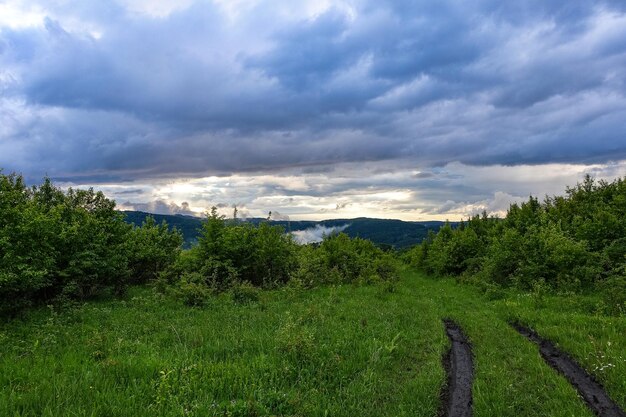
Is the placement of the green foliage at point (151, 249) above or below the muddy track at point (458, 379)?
above

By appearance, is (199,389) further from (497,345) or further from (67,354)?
(497,345)

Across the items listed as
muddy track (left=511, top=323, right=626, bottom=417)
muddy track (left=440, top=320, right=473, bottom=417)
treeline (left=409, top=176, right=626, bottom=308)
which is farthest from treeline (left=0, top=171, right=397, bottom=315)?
muddy track (left=511, top=323, right=626, bottom=417)

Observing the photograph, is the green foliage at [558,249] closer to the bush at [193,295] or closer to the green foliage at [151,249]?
the bush at [193,295]

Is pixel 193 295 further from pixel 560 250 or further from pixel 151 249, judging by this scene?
pixel 560 250

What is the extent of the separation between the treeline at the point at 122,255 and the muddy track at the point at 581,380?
14.7m

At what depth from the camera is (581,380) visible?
1018 cm

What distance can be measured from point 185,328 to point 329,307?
24.2 ft

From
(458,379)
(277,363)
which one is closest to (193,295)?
(277,363)

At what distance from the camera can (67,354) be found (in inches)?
416

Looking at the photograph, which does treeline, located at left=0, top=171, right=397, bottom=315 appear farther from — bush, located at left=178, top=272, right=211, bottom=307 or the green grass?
the green grass

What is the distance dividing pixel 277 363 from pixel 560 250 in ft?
72.7

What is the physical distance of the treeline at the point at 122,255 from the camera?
1638 centimetres

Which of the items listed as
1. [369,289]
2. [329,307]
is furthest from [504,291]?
[329,307]

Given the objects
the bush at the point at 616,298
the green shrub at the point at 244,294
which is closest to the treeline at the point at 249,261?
the green shrub at the point at 244,294
